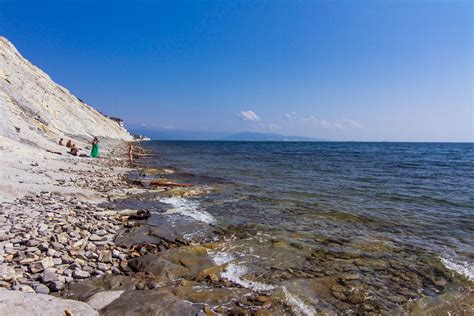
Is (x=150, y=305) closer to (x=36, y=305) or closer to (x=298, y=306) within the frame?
(x=36, y=305)

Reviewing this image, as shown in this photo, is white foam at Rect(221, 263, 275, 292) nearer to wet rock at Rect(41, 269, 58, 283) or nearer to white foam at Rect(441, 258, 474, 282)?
wet rock at Rect(41, 269, 58, 283)

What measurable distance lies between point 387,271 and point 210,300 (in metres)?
4.80

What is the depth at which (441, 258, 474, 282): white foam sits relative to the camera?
292 inches

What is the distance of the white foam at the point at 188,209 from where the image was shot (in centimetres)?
1203

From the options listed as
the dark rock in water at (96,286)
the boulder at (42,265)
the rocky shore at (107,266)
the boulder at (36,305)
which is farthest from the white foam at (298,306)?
the boulder at (42,265)

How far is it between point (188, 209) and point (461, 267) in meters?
10.2

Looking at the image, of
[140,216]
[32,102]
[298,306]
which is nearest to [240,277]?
[298,306]

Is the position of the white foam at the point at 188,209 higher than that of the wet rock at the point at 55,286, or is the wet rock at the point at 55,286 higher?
the wet rock at the point at 55,286

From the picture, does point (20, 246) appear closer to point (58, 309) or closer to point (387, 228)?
point (58, 309)

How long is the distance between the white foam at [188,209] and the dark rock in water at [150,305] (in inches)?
225

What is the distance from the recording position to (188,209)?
13.5 m

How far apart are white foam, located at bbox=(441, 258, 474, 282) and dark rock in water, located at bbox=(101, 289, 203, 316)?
6.88 metres

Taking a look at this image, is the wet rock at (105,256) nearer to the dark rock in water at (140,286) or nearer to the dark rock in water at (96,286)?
the dark rock in water at (96,286)

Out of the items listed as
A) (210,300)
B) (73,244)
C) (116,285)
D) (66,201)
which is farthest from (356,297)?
(66,201)
